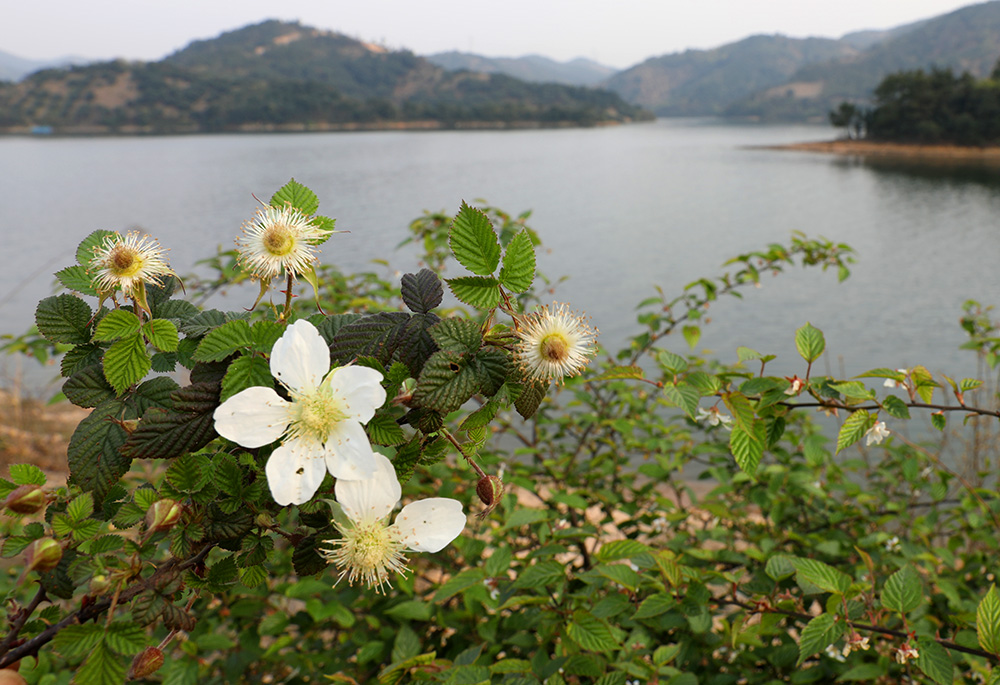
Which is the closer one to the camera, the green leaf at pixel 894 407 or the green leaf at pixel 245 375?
the green leaf at pixel 245 375

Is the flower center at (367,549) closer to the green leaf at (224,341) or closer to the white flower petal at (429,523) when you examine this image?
the white flower petal at (429,523)

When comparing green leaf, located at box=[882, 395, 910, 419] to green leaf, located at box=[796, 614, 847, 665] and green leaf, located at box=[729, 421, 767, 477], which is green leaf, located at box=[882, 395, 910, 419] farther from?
green leaf, located at box=[796, 614, 847, 665]

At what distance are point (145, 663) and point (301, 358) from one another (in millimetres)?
343

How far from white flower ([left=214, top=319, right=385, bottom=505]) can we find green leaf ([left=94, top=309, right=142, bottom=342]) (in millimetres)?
186

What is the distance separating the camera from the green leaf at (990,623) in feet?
2.82

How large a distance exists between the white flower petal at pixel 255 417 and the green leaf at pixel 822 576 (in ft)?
3.14

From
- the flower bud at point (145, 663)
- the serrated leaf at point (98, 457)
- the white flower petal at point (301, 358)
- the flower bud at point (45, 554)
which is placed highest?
the white flower petal at point (301, 358)

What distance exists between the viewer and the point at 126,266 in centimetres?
64

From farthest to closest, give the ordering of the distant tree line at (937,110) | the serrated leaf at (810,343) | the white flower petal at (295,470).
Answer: the distant tree line at (937,110)
the serrated leaf at (810,343)
the white flower petal at (295,470)

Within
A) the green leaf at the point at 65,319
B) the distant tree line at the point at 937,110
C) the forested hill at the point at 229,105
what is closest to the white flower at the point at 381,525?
the green leaf at the point at 65,319

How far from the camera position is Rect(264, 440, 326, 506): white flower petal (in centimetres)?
50

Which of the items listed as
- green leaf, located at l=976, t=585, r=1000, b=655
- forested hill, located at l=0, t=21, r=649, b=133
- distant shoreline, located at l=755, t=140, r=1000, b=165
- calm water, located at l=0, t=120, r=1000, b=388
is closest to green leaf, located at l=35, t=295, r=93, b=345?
calm water, located at l=0, t=120, r=1000, b=388

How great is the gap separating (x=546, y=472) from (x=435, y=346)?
1649 millimetres

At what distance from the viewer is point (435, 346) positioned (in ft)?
1.99
